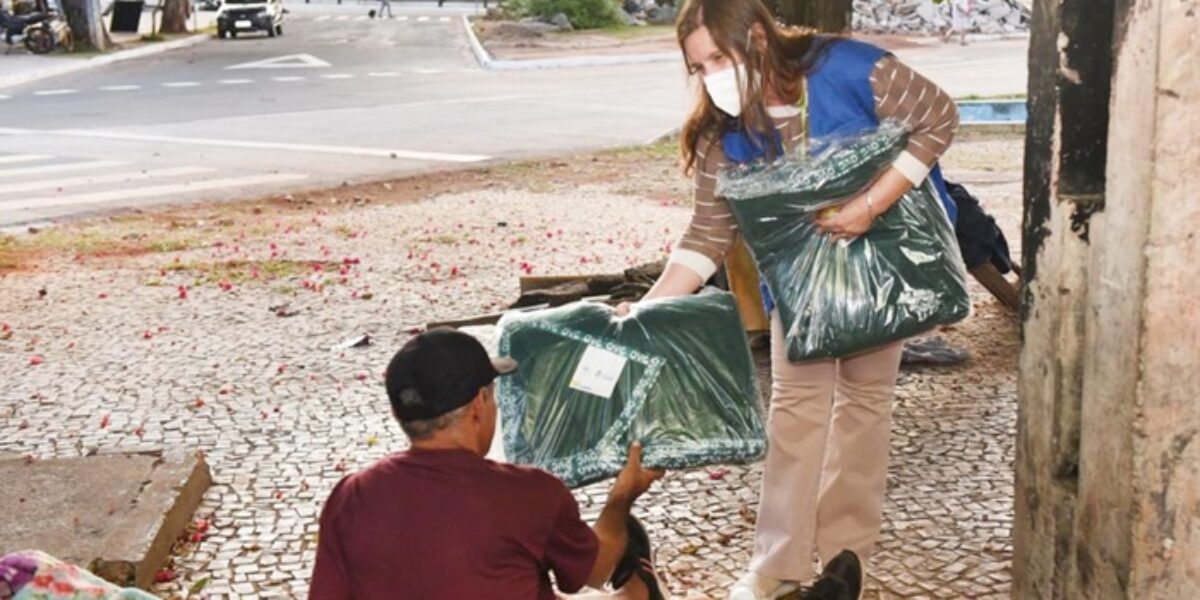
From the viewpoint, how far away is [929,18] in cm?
4047

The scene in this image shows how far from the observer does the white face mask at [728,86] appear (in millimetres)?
3852

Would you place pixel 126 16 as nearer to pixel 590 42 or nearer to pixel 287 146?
pixel 590 42

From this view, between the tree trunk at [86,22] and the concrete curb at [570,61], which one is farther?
the tree trunk at [86,22]

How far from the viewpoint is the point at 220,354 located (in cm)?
753

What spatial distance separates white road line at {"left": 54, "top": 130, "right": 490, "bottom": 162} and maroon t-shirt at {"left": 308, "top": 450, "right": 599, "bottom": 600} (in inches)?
481

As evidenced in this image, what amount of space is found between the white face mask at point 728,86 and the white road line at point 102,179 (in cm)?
1065

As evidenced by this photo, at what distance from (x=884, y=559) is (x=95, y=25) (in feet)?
98.6

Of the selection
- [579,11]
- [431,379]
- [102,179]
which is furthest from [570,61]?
[431,379]

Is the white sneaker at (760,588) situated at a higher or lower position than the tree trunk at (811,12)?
lower

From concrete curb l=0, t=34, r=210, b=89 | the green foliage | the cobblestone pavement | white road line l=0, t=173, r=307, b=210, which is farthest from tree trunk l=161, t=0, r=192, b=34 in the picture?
the cobblestone pavement

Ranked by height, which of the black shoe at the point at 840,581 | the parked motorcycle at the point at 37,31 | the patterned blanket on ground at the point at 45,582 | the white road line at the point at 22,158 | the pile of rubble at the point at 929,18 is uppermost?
the patterned blanket on ground at the point at 45,582

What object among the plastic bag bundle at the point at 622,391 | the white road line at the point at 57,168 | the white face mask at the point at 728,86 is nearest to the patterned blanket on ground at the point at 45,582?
the plastic bag bundle at the point at 622,391

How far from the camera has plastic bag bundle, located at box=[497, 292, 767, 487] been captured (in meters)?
3.64

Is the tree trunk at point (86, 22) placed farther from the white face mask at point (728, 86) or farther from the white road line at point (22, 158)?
the white face mask at point (728, 86)
